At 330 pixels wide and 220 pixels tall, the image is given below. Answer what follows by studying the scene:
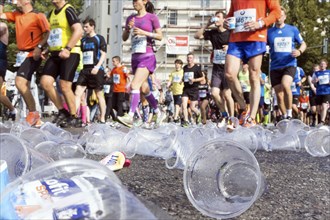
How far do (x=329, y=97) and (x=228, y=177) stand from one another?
13.4m

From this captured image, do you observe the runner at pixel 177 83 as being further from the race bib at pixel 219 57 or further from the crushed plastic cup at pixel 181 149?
the crushed plastic cup at pixel 181 149

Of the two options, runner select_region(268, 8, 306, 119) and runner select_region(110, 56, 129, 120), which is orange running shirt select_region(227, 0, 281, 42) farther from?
runner select_region(110, 56, 129, 120)

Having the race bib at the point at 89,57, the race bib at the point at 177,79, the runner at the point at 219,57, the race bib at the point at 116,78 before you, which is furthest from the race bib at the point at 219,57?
the race bib at the point at 177,79

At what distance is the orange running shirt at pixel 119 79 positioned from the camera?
13797mm

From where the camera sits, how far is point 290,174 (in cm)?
354

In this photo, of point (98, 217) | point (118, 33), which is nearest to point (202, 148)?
point (98, 217)

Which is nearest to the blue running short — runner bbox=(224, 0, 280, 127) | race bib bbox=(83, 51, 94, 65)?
runner bbox=(224, 0, 280, 127)

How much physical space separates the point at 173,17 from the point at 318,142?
53.5 m

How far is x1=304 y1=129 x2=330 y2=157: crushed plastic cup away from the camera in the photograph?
209 inches

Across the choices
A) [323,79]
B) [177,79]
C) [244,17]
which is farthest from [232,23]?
[177,79]

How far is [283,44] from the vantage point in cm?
881

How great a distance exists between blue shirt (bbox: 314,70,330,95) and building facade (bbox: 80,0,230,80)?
133 feet

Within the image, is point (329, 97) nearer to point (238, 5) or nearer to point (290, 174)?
point (238, 5)

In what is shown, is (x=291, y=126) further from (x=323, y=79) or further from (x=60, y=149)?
(x=323, y=79)
